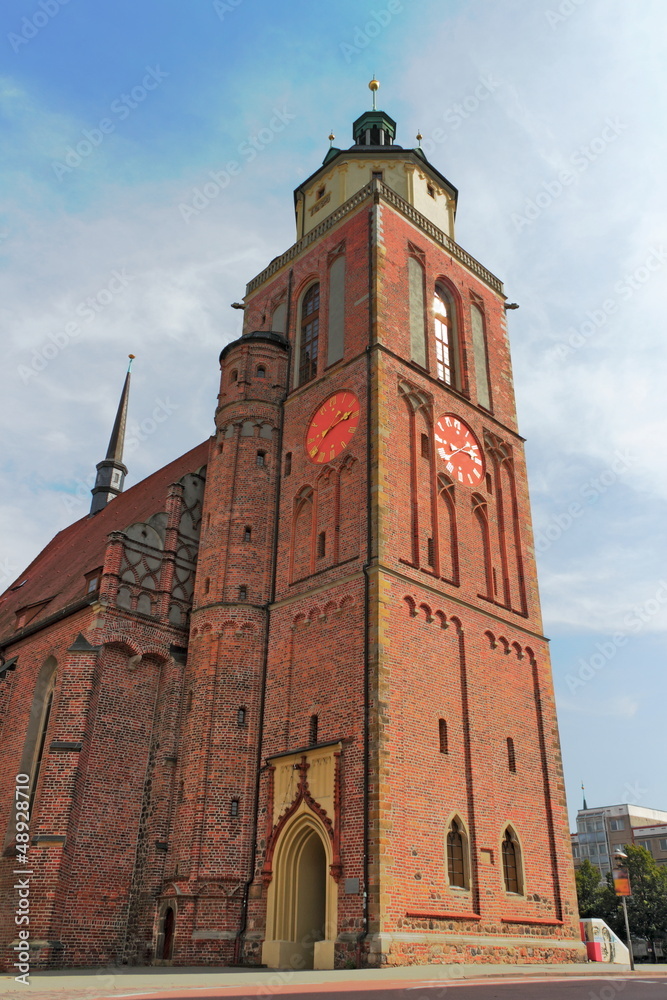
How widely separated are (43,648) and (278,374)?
1035 centimetres

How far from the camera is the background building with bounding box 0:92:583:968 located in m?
16.8

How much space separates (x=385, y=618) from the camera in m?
17.7

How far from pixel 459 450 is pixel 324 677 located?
7.84 meters

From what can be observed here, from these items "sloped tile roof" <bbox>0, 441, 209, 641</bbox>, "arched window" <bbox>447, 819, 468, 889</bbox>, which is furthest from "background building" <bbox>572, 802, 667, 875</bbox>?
"arched window" <bbox>447, 819, 468, 889</bbox>

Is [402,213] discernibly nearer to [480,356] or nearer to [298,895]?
[480,356]

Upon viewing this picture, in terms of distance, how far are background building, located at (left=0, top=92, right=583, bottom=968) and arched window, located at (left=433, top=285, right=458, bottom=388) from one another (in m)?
0.10

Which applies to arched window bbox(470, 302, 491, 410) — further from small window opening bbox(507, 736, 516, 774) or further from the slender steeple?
the slender steeple

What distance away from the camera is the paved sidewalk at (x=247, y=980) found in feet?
32.4

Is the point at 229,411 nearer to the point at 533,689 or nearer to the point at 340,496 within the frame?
the point at 340,496

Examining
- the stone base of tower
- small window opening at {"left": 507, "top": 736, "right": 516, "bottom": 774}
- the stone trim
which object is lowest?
the stone base of tower

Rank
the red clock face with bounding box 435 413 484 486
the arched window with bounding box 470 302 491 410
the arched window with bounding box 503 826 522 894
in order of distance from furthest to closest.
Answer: the arched window with bounding box 470 302 491 410 → the red clock face with bounding box 435 413 484 486 → the arched window with bounding box 503 826 522 894

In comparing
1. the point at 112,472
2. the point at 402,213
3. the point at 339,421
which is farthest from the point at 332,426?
the point at 112,472

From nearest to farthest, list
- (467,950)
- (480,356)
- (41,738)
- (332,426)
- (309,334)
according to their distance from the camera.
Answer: (467,950)
(41,738)
(332,426)
(309,334)
(480,356)

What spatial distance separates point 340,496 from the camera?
810 inches
